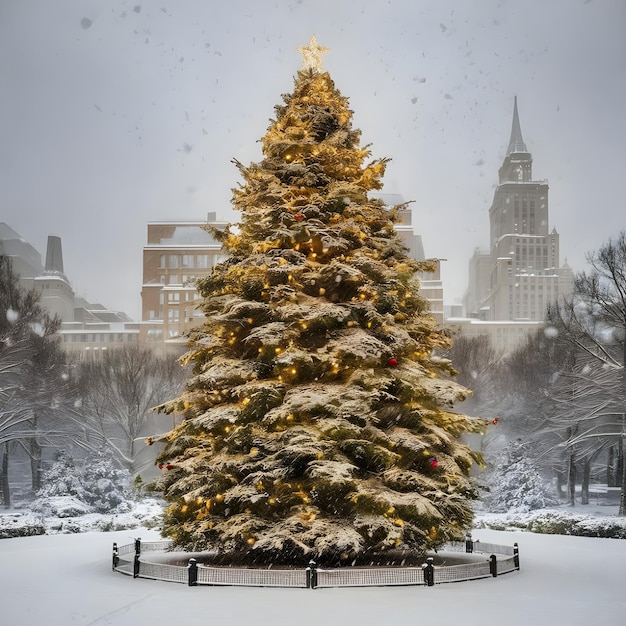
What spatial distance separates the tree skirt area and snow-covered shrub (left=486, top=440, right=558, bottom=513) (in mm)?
18299

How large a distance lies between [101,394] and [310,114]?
35563 mm

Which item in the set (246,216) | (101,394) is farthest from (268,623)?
(101,394)

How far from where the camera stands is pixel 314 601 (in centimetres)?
1401

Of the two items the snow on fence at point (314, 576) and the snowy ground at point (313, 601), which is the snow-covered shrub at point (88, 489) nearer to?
the snowy ground at point (313, 601)

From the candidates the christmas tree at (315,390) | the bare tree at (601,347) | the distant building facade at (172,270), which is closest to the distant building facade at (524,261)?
the distant building facade at (172,270)

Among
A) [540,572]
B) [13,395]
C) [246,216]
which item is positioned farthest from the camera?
[13,395]

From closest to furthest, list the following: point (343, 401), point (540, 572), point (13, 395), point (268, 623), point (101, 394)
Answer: point (268, 623), point (343, 401), point (540, 572), point (13, 395), point (101, 394)

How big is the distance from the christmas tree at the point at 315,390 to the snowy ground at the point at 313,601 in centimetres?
180

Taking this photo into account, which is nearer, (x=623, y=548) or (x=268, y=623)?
(x=268, y=623)

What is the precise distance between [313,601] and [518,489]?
27127 mm

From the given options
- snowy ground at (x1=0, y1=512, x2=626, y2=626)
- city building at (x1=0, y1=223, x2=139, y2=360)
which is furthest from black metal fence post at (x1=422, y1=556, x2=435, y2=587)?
city building at (x1=0, y1=223, x2=139, y2=360)

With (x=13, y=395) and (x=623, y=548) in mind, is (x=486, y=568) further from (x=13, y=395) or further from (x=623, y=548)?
(x=13, y=395)

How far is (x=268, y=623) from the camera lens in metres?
12.1

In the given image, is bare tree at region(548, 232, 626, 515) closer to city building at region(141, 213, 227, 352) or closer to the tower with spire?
city building at region(141, 213, 227, 352)
